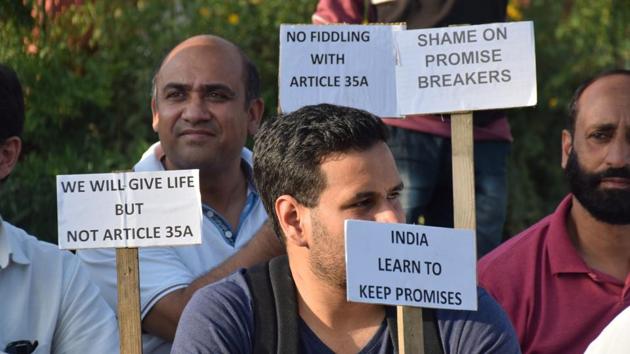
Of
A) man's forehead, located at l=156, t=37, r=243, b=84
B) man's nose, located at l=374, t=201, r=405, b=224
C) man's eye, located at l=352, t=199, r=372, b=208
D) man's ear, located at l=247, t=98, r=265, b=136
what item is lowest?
man's nose, located at l=374, t=201, r=405, b=224

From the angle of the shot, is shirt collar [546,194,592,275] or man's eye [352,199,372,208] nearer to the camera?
man's eye [352,199,372,208]

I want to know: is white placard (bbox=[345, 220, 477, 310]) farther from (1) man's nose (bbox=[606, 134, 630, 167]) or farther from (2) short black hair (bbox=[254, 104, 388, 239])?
(1) man's nose (bbox=[606, 134, 630, 167])

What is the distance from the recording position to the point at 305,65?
184 inches

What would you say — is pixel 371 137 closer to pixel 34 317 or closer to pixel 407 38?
pixel 407 38

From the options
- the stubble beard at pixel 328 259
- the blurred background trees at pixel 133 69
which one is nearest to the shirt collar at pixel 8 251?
the stubble beard at pixel 328 259

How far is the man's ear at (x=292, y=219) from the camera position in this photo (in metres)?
4.09

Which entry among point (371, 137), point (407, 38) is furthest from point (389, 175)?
point (407, 38)

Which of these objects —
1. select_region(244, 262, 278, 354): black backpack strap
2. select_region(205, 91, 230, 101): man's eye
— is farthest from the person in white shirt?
select_region(205, 91, 230, 101): man's eye

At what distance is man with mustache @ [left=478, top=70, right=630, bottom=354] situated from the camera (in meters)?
4.82

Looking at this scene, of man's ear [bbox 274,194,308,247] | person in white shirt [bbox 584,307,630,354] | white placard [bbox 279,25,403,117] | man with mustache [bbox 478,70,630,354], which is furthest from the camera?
man with mustache [bbox 478,70,630,354]

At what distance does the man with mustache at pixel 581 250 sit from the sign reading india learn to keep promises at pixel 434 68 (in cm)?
68

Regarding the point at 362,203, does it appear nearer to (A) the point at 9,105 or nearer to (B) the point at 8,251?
(B) the point at 8,251

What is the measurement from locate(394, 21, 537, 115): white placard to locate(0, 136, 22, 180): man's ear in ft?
4.01

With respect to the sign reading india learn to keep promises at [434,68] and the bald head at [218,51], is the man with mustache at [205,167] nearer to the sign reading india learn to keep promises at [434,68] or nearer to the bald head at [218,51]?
the bald head at [218,51]
